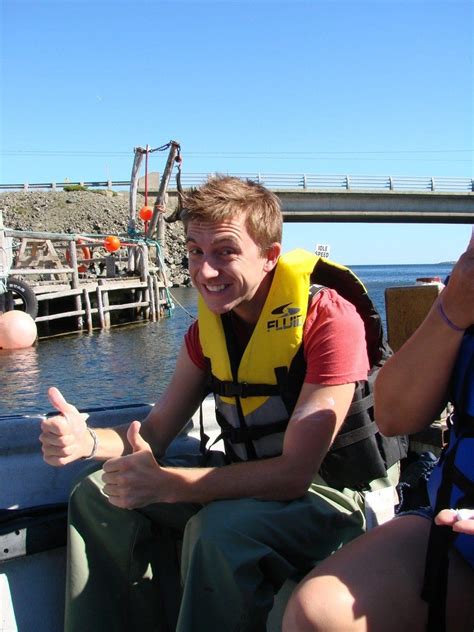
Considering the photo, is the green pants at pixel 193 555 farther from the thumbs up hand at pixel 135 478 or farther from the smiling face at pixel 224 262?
the smiling face at pixel 224 262

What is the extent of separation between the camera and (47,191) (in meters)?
52.7

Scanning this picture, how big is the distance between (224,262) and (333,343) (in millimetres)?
415

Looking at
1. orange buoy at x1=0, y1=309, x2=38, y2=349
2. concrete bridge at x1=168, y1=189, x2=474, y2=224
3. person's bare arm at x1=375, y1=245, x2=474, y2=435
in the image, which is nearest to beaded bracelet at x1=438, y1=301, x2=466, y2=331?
person's bare arm at x1=375, y1=245, x2=474, y2=435

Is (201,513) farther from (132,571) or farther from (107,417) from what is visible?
(107,417)

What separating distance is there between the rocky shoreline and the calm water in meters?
28.4

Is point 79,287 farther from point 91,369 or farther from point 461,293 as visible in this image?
point 461,293

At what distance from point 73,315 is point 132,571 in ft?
63.8

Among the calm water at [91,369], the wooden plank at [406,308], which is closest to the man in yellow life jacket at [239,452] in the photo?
the wooden plank at [406,308]

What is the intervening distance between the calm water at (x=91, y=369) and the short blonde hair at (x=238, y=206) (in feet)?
25.8

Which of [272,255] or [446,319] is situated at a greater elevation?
[272,255]

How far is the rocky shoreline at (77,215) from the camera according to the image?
4672 cm

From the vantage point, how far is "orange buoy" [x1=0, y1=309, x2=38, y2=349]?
51.1 feet

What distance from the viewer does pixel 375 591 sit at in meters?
1.41

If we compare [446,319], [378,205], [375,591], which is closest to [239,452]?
[375,591]
